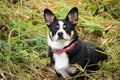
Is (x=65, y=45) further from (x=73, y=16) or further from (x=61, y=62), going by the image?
(x=73, y=16)

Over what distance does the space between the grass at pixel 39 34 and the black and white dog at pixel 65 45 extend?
32cm

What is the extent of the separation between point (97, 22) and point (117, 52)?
108 cm

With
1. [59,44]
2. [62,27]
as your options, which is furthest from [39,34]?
[62,27]

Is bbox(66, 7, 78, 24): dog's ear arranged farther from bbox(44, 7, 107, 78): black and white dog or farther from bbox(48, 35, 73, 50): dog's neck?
bbox(48, 35, 73, 50): dog's neck

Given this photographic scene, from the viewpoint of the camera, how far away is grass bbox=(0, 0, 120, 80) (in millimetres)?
5180

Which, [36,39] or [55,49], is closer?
[55,49]

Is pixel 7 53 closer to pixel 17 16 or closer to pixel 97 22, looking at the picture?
pixel 17 16

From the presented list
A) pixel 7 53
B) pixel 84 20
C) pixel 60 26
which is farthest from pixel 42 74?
pixel 84 20

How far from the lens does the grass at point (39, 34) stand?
5180 mm

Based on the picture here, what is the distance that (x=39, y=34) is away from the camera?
5.87 metres

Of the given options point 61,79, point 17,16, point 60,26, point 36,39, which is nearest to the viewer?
point 60,26

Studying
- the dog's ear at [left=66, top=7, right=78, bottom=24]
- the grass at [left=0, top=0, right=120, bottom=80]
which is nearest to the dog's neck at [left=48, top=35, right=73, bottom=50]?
the dog's ear at [left=66, top=7, right=78, bottom=24]

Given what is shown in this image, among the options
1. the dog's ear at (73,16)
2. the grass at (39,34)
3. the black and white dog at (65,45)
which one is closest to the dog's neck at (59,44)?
the black and white dog at (65,45)

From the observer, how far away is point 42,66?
541cm
